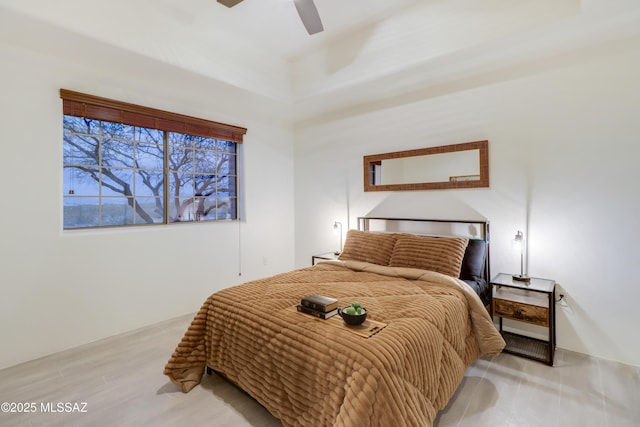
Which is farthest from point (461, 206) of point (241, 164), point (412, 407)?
point (241, 164)

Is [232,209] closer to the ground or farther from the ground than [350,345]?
farther from the ground

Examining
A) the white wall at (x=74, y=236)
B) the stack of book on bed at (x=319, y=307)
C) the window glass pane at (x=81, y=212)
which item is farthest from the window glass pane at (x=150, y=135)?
the stack of book on bed at (x=319, y=307)

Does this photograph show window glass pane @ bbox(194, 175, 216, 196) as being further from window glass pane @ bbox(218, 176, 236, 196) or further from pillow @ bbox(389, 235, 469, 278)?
pillow @ bbox(389, 235, 469, 278)

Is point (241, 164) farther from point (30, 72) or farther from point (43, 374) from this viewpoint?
point (43, 374)

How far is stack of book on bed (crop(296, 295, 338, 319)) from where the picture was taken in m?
1.77

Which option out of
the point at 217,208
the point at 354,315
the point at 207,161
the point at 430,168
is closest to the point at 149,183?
the point at 207,161

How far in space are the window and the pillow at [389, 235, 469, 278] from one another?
2.32 meters

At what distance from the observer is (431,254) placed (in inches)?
108

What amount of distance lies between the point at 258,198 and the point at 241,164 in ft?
1.70

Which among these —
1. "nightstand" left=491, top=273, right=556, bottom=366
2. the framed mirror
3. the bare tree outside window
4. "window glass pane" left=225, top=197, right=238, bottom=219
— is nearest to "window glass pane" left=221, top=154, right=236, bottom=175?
the bare tree outside window

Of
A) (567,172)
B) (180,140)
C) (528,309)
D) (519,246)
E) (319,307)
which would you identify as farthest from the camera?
(180,140)

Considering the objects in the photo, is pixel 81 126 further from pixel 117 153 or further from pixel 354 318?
pixel 354 318

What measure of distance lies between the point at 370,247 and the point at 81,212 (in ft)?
9.23

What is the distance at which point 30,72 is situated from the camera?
249cm
